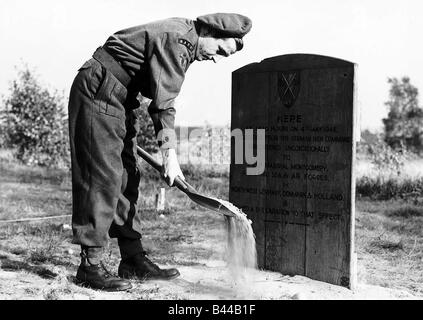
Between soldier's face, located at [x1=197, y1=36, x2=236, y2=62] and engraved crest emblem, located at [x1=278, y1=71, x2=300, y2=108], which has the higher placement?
soldier's face, located at [x1=197, y1=36, x2=236, y2=62]

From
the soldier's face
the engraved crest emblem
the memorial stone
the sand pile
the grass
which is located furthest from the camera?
the grass

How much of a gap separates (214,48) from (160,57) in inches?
19.9

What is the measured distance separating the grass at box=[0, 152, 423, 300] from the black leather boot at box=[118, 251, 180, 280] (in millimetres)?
293

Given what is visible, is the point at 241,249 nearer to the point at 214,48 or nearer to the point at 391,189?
the point at 214,48

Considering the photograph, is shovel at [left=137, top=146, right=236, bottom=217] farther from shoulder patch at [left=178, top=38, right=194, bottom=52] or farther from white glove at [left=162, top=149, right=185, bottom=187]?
shoulder patch at [left=178, top=38, right=194, bottom=52]

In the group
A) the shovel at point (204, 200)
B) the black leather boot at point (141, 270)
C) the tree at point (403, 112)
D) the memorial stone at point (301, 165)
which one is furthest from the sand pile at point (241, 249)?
the tree at point (403, 112)

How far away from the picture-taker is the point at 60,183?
14047 mm

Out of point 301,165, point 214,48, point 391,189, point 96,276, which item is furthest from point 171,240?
point 391,189

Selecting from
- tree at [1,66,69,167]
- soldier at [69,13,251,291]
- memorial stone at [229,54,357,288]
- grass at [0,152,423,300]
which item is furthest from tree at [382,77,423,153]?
soldier at [69,13,251,291]

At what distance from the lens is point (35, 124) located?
17328 mm

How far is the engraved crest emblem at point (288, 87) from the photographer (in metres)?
5.06

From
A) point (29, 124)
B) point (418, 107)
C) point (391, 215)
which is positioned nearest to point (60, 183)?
point (29, 124)

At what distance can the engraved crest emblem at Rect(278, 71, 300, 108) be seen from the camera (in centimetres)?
506

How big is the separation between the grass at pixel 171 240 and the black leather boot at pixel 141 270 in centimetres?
29
